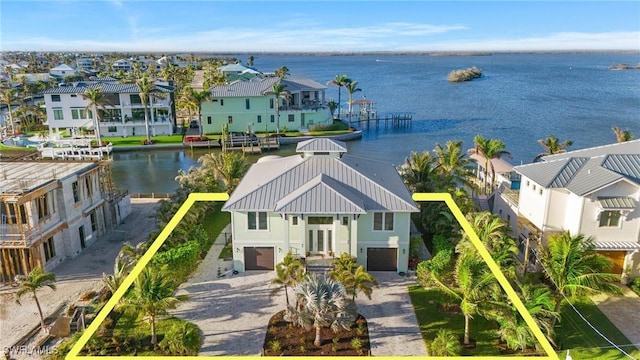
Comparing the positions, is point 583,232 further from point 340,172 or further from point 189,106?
point 189,106

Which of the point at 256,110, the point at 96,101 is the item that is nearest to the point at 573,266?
the point at 256,110

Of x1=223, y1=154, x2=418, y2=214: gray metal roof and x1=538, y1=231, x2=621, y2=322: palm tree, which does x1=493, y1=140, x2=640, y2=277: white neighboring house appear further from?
x1=223, y1=154, x2=418, y2=214: gray metal roof

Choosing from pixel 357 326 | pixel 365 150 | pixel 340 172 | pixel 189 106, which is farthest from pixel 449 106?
pixel 357 326

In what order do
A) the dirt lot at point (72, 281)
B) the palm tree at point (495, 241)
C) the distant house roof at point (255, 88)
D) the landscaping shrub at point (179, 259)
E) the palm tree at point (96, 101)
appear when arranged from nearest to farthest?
the dirt lot at point (72, 281)
the palm tree at point (495, 241)
the landscaping shrub at point (179, 259)
the palm tree at point (96, 101)
the distant house roof at point (255, 88)

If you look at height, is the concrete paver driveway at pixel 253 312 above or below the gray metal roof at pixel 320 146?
below

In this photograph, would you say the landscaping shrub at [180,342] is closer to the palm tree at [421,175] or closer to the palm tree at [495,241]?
the palm tree at [495,241]

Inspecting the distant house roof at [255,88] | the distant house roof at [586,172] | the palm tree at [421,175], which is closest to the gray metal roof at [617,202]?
the distant house roof at [586,172]
